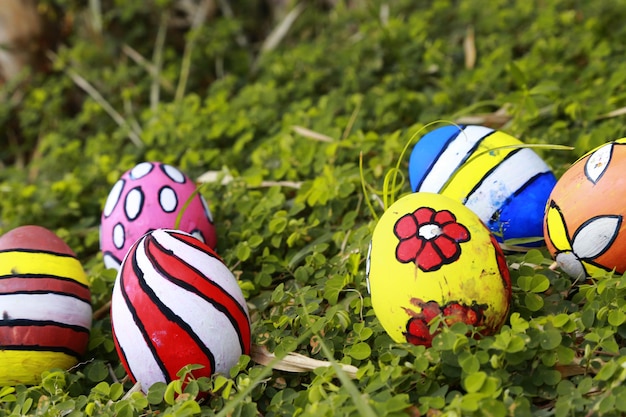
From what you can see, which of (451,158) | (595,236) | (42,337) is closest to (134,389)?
(42,337)

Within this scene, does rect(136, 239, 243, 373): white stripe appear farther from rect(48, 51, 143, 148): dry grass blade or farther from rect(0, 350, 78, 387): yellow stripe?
rect(48, 51, 143, 148): dry grass blade

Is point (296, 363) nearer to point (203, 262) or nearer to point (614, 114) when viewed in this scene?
point (203, 262)

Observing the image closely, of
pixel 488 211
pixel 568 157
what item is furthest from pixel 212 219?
pixel 568 157

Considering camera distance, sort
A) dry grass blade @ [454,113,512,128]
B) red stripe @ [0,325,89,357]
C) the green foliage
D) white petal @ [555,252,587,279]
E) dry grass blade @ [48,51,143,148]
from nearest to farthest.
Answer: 1. the green foliage
2. white petal @ [555,252,587,279]
3. red stripe @ [0,325,89,357]
4. dry grass blade @ [454,113,512,128]
5. dry grass blade @ [48,51,143,148]

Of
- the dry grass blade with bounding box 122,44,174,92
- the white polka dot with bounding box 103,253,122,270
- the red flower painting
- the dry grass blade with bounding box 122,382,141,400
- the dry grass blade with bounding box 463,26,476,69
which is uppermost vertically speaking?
the dry grass blade with bounding box 122,44,174,92

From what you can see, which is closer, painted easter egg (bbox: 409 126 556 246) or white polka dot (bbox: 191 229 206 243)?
painted easter egg (bbox: 409 126 556 246)

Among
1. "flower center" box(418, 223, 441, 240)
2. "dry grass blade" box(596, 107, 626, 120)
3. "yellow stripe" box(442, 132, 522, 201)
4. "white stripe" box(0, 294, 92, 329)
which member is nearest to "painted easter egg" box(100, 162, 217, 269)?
"white stripe" box(0, 294, 92, 329)

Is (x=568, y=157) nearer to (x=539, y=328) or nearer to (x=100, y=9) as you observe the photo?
(x=539, y=328)

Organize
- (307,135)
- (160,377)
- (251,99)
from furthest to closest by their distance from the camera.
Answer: (251,99)
(307,135)
(160,377)
